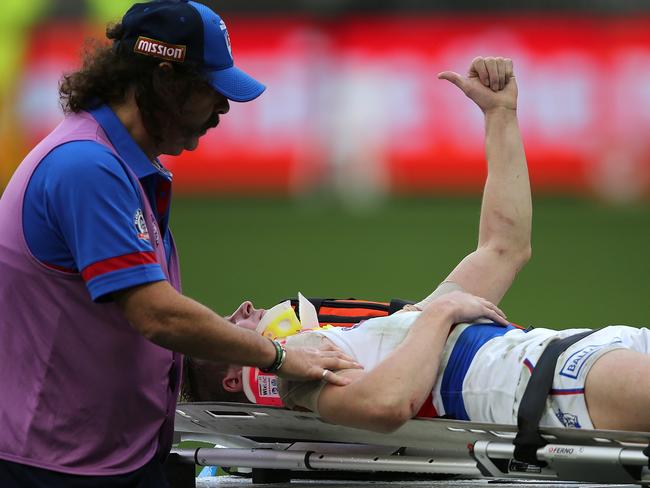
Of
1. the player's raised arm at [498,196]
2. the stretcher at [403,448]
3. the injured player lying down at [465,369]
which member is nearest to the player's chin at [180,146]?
the injured player lying down at [465,369]

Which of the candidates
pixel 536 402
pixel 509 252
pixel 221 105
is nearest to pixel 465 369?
pixel 536 402

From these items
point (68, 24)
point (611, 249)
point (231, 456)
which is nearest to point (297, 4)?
point (68, 24)

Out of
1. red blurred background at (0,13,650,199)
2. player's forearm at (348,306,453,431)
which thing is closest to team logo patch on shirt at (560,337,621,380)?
player's forearm at (348,306,453,431)

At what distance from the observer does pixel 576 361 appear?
3.71 meters

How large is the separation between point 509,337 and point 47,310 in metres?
1.38

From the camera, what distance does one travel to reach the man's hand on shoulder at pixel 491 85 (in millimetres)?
4789

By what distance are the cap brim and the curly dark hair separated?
35 mm

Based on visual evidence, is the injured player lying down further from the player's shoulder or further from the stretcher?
the player's shoulder

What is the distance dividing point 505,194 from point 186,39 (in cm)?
151

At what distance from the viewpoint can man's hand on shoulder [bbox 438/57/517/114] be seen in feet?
15.7

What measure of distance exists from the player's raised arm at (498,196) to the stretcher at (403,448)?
69 cm

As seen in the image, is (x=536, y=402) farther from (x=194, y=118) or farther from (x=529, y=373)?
(x=194, y=118)

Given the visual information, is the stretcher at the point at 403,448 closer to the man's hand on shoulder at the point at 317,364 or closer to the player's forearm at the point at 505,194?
the man's hand on shoulder at the point at 317,364

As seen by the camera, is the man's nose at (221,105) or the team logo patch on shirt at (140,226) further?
the man's nose at (221,105)
